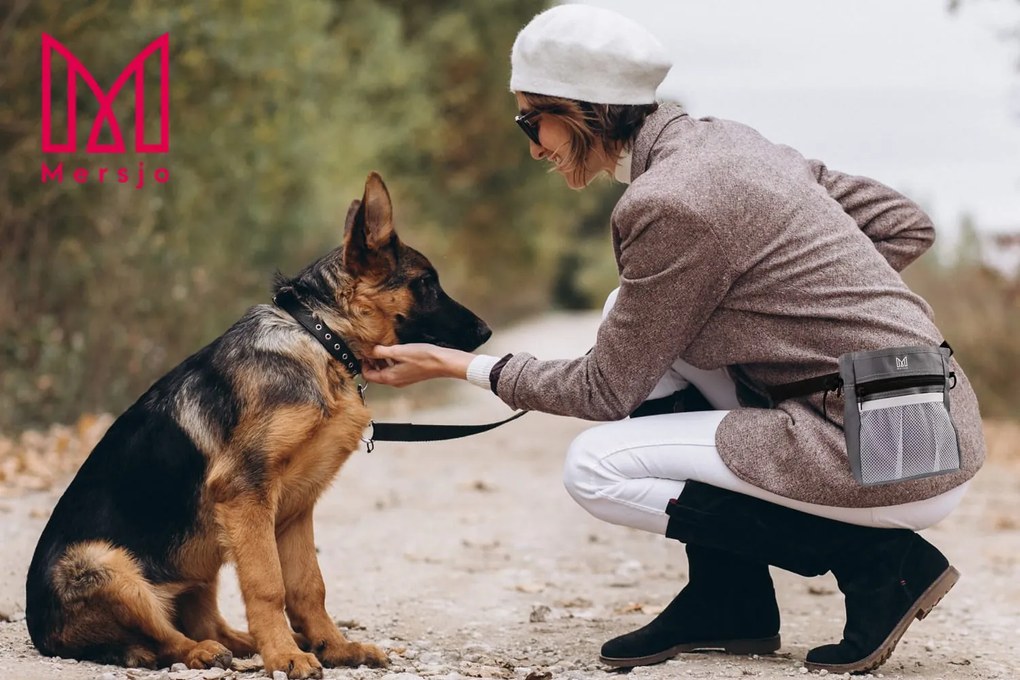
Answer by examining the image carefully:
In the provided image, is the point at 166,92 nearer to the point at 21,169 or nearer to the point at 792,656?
the point at 21,169

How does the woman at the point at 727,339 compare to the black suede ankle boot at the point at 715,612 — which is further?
the black suede ankle boot at the point at 715,612

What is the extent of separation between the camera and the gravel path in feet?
14.2

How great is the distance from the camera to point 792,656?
14.9 ft

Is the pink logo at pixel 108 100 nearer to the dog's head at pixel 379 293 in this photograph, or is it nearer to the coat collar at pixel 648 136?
the dog's head at pixel 379 293

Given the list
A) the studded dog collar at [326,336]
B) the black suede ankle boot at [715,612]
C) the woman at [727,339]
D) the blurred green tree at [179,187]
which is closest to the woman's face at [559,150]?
the woman at [727,339]

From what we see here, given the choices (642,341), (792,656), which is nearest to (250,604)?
(642,341)

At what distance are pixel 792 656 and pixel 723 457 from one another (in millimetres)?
1017

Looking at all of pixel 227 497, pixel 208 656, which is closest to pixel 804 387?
pixel 227 497

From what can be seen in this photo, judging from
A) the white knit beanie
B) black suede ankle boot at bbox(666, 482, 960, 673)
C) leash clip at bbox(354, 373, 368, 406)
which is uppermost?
the white knit beanie

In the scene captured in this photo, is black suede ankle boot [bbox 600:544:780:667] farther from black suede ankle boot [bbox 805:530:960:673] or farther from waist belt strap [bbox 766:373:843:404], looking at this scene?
waist belt strap [bbox 766:373:843:404]

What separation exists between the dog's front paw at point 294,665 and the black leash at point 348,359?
2.73ft

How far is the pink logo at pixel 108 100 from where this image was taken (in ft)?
32.5

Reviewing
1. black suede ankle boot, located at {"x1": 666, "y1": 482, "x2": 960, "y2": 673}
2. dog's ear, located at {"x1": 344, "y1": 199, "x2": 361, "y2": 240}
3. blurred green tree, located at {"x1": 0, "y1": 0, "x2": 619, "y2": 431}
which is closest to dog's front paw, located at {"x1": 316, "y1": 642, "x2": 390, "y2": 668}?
black suede ankle boot, located at {"x1": 666, "y1": 482, "x2": 960, "y2": 673}

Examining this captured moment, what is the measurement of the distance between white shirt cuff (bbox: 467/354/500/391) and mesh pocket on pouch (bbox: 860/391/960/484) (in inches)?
48.4
